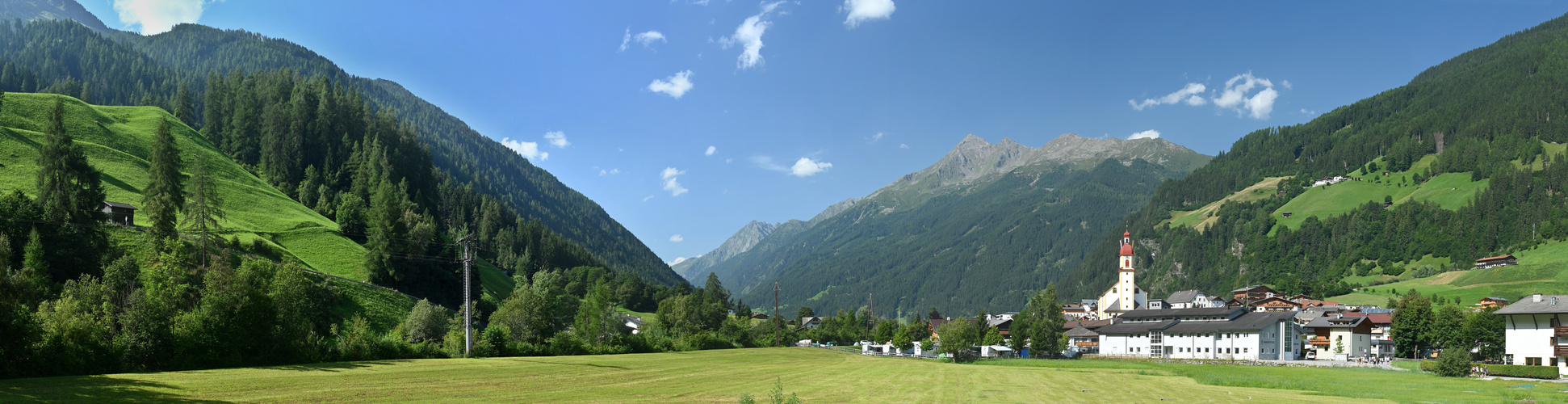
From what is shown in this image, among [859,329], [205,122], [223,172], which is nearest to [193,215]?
[223,172]

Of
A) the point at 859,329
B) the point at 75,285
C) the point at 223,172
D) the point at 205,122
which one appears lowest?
the point at 859,329

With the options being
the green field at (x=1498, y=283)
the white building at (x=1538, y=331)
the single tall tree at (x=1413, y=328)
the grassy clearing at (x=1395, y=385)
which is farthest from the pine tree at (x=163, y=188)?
the green field at (x=1498, y=283)

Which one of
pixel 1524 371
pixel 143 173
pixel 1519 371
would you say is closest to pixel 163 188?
pixel 143 173

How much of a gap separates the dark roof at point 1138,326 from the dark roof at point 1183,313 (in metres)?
2.09

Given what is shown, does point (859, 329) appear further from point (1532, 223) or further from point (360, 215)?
point (1532, 223)

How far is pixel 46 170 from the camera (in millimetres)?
69250

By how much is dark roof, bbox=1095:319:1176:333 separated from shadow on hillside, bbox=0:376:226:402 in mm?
108848

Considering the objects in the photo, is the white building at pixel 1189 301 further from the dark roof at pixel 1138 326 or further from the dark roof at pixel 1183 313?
the dark roof at pixel 1138 326

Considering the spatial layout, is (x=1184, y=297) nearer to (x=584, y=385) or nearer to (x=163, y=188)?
(x=584, y=385)

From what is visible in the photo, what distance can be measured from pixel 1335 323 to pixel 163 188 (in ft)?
434

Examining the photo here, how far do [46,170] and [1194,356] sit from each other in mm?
126846

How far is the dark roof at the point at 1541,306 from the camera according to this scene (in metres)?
57.9

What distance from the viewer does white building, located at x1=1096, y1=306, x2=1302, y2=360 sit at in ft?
308

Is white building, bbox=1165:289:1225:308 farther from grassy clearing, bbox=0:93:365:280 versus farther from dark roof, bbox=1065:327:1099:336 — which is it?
grassy clearing, bbox=0:93:365:280
